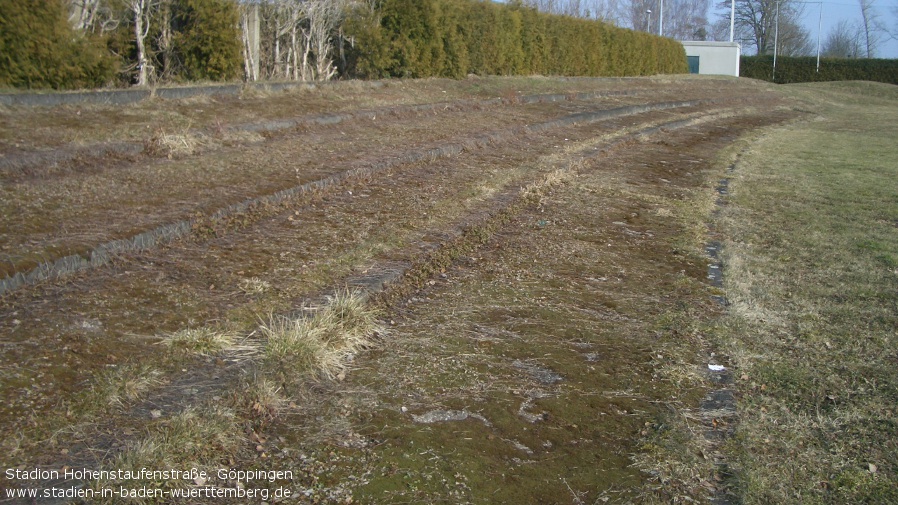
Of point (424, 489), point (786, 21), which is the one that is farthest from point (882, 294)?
point (786, 21)

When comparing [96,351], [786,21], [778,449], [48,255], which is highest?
[786,21]

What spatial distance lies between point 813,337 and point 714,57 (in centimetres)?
5220

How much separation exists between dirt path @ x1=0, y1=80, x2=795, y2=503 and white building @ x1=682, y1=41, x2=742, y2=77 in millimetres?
46907

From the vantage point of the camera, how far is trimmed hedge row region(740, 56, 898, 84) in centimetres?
5128

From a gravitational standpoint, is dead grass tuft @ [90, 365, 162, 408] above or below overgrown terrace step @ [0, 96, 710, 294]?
below

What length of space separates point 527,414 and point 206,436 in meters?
1.47

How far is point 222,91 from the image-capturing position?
11430 millimetres

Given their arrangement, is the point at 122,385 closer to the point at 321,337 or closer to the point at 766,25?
the point at 321,337

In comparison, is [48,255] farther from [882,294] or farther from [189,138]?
[882,294]

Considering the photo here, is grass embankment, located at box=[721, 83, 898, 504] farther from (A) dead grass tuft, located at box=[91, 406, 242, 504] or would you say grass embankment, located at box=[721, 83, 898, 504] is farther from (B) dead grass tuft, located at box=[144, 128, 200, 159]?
(B) dead grass tuft, located at box=[144, 128, 200, 159]

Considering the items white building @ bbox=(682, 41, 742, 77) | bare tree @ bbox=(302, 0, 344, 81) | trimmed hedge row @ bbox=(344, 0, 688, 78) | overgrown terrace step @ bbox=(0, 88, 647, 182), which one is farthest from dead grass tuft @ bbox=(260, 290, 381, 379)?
white building @ bbox=(682, 41, 742, 77)

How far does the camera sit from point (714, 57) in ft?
173

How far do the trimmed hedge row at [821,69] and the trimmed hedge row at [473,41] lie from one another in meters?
29.7

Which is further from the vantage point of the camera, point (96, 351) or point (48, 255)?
point (48, 255)
